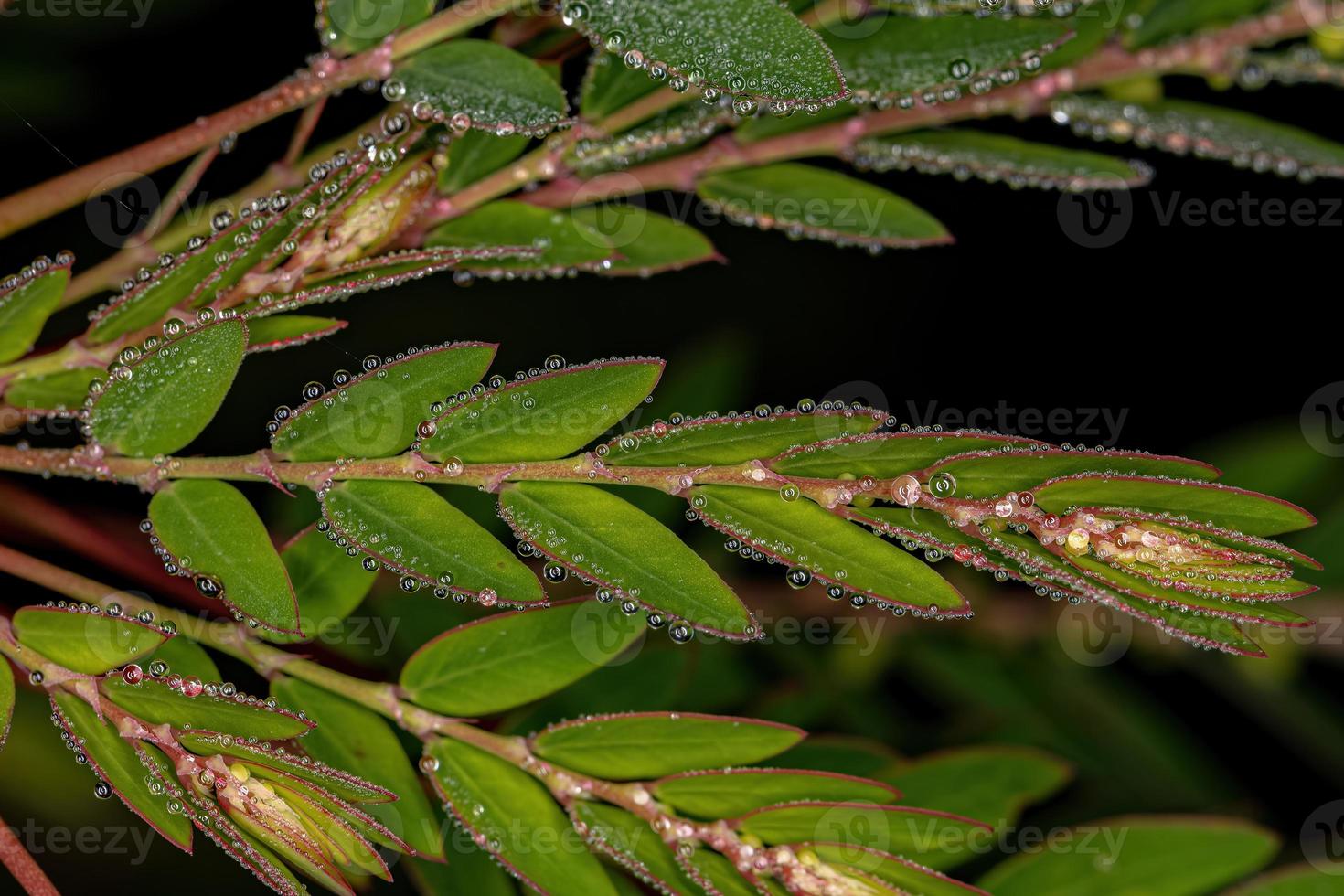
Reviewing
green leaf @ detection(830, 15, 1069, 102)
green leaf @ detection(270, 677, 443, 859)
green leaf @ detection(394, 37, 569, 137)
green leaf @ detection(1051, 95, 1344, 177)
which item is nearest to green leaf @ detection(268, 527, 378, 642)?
green leaf @ detection(270, 677, 443, 859)

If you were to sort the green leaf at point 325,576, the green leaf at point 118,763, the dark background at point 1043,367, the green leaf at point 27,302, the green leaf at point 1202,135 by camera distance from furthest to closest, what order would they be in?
the dark background at point 1043,367
the green leaf at point 1202,135
the green leaf at point 325,576
the green leaf at point 27,302
the green leaf at point 118,763

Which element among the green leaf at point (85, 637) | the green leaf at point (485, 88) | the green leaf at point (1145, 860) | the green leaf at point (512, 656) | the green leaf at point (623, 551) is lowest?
the green leaf at point (1145, 860)

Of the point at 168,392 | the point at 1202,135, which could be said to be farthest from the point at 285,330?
the point at 1202,135

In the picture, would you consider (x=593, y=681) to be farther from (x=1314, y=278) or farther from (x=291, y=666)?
(x=1314, y=278)

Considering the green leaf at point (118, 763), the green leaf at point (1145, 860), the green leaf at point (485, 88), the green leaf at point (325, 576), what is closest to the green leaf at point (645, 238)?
the green leaf at point (485, 88)

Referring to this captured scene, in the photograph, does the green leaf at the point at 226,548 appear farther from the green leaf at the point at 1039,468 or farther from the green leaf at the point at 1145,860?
the green leaf at the point at 1145,860

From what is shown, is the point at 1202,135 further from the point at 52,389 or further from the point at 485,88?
the point at 52,389

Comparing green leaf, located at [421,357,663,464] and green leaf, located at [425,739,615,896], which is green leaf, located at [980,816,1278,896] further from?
green leaf, located at [421,357,663,464]
